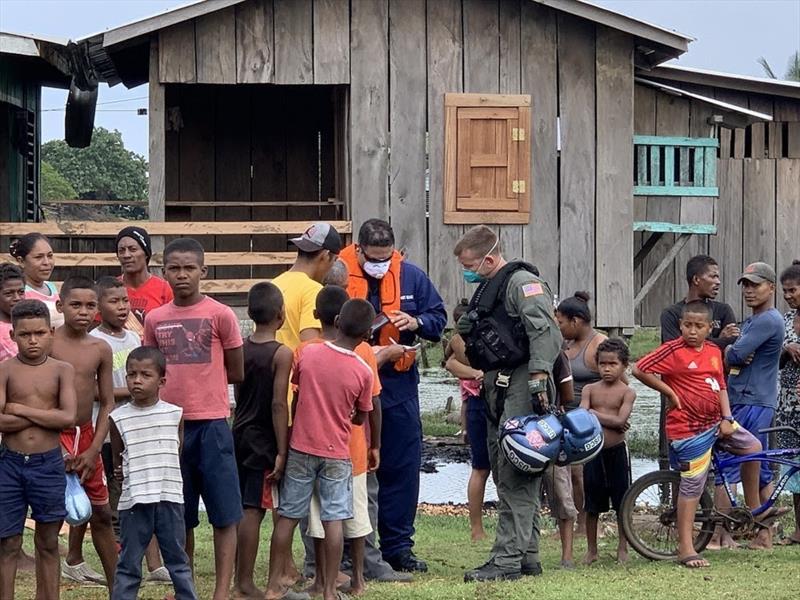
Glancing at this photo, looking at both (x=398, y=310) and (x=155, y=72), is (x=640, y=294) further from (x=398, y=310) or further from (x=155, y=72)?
(x=398, y=310)

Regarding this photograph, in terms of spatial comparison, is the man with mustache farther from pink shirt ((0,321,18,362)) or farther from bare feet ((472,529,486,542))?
pink shirt ((0,321,18,362))

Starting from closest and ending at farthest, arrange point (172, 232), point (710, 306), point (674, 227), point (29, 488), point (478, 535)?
point (29, 488), point (710, 306), point (478, 535), point (172, 232), point (674, 227)

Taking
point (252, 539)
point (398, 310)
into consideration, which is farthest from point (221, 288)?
point (252, 539)

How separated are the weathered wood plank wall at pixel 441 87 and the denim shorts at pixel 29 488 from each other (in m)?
9.00

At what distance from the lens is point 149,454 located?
6.31 meters

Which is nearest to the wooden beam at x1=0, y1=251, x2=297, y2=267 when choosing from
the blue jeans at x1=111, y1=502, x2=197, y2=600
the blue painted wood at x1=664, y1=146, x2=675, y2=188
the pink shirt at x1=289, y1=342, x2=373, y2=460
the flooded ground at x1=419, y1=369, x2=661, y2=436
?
the flooded ground at x1=419, y1=369, x2=661, y2=436

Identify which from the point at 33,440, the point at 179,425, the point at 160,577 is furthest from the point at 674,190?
the point at 33,440

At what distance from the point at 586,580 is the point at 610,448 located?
1059mm

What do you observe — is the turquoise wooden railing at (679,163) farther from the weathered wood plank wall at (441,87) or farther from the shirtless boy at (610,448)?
the shirtless boy at (610,448)

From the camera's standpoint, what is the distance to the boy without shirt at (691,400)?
8211mm

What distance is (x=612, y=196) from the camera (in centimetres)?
1537

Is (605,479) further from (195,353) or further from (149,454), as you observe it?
(149,454)

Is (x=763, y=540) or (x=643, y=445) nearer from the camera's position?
(x=763, y=540)

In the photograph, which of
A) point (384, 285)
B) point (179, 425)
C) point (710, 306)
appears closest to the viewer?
point (179, 425)
